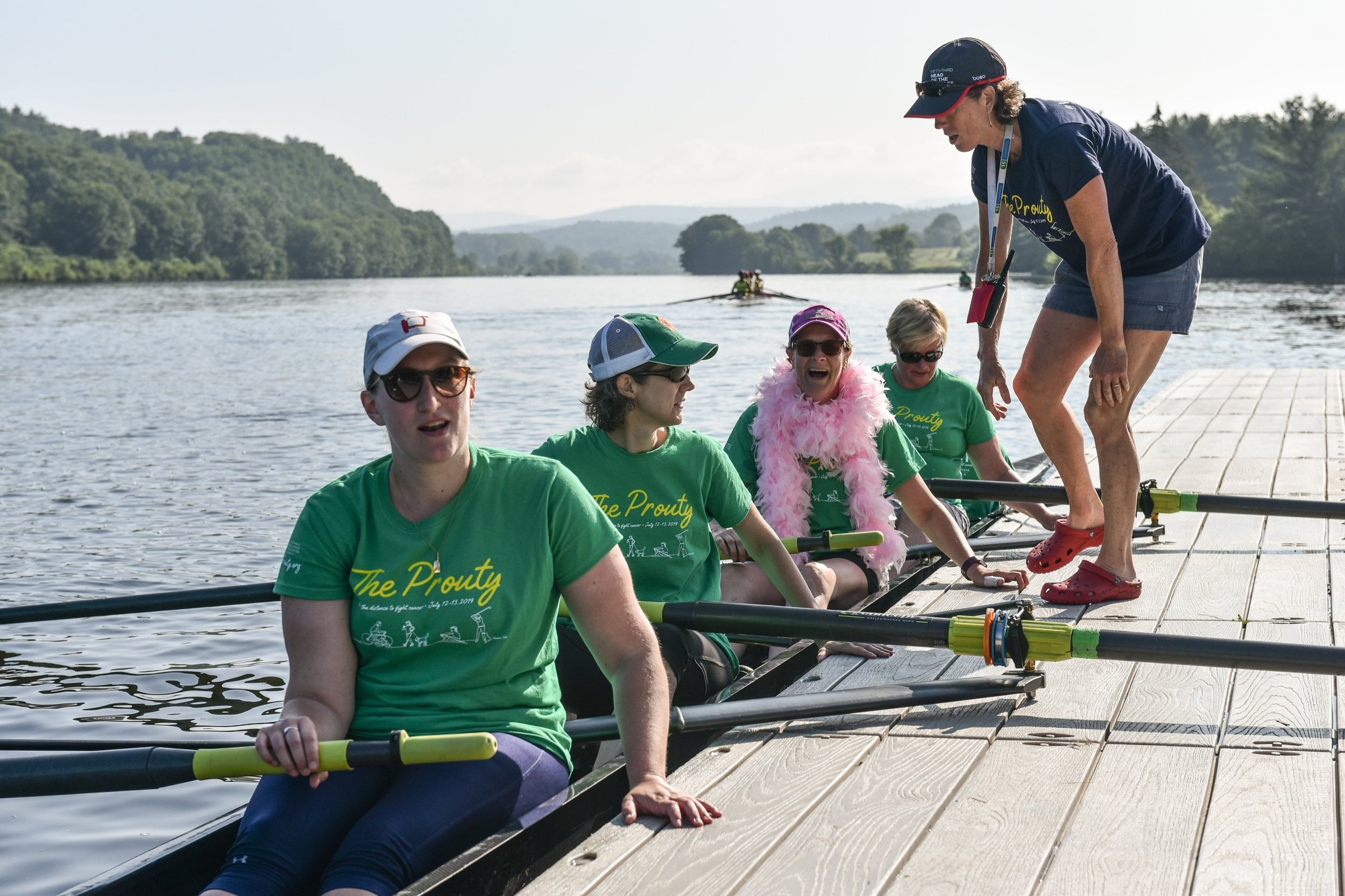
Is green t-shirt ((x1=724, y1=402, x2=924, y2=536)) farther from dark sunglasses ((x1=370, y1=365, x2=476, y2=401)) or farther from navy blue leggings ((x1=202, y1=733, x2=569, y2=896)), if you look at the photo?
navy blue leggings ((x1=202, y1=733, x2=569, y2=896))

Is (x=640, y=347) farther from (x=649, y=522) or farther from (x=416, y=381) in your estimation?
(x=416, y=381)

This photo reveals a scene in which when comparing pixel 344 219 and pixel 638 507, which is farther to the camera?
pixel 344 219

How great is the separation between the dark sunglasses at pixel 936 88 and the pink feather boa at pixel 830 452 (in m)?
1.29

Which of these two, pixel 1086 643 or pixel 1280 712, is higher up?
pixel 1086 643

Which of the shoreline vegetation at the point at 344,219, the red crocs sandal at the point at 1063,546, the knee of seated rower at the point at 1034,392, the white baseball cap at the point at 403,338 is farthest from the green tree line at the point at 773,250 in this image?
the white baseball cap at the point at 403,338

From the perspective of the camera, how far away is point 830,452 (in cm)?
548

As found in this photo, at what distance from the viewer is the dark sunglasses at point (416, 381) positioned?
2.89 m

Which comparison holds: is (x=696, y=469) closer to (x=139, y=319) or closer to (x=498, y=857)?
(x=498, y=857)

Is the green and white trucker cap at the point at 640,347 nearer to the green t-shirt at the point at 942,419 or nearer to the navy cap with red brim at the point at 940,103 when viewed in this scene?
the navy cap with red brim at the point at 940,103

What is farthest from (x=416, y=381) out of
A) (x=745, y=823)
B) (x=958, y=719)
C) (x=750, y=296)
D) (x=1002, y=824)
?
(x=750, y=296)

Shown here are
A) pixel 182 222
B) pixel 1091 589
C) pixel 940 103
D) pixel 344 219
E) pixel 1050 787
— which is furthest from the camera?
pixel 344 219

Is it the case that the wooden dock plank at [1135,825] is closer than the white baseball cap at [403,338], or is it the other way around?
the wooden dock plank at [1135,825]

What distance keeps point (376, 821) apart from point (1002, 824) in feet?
4.54

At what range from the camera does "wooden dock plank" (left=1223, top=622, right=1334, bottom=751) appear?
3473 millimetres
